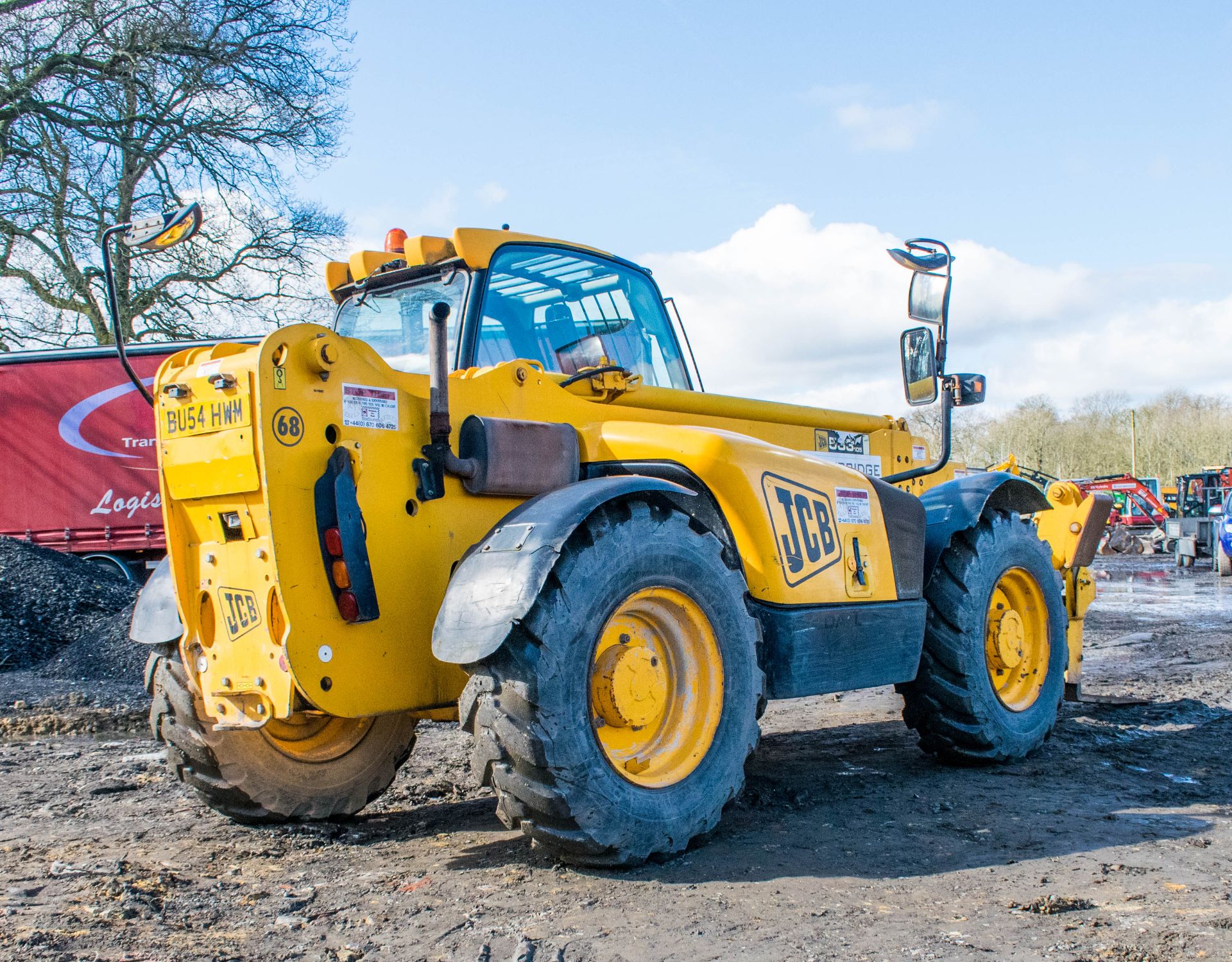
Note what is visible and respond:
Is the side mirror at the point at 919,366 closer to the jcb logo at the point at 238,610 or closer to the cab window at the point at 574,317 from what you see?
the cab window at the point at 574,317

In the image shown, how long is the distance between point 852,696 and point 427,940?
526 cm

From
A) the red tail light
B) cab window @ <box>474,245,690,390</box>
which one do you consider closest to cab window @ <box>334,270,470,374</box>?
cab window @ <box>474,245,690,390</box>

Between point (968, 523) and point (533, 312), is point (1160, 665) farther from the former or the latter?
point (533, 312)

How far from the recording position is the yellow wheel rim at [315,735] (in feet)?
14.0

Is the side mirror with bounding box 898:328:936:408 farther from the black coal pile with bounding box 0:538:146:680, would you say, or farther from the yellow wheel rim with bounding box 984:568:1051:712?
the black coal pile with bounding box 0:538:146:680

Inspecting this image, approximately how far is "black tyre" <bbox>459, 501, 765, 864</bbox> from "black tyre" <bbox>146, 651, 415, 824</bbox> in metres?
1.20

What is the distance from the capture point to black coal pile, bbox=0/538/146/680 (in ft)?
29.8

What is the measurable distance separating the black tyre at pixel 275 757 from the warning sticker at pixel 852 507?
2.02m

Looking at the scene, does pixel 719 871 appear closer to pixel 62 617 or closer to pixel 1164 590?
pixel 62 617

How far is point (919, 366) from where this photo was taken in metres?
5.02

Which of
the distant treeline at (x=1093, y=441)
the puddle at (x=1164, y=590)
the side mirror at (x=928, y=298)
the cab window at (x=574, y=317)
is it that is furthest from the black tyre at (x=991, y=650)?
the distant treeline at (x=1093, y=441)

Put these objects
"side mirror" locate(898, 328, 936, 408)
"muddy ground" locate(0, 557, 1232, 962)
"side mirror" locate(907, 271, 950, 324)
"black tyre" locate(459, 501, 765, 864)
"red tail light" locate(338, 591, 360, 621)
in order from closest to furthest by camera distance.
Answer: "muddy ground" locate(0, 557, 1232, 962) → "black tyre" locate(459, 501, 765, 864) → "red tail light" locate(338, 591, 360, 621) → "side mirror" locate(907, 271, 950, 324) → "side mirror" locate(898, 328, 936, 408)

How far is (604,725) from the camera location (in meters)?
3.72

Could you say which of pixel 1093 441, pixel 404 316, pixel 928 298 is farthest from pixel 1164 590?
pixel 1093 441
